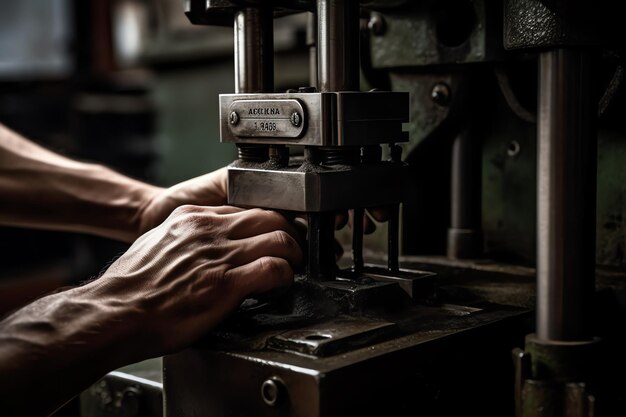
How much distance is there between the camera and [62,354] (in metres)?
0.80

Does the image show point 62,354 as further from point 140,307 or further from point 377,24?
point 377,24

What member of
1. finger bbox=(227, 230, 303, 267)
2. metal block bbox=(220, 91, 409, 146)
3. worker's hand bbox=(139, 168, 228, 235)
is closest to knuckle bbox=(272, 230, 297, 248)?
finger bbox=(227, 230, 303, 267)

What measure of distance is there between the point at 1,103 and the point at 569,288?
3420 millimetres

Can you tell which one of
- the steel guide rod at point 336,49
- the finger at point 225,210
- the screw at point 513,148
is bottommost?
the finger at point 225,210

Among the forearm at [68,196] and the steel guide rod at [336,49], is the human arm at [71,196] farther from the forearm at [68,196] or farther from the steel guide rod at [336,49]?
the steel guide rod at [336,49]

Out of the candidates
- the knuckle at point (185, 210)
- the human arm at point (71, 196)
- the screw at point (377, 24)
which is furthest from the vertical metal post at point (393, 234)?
the human arm at point (71, 196)

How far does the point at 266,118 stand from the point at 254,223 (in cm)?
12

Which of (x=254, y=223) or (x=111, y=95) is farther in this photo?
(x=111, y=95)

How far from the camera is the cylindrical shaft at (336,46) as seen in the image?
0.87 metres

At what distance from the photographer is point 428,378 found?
31.8 inches

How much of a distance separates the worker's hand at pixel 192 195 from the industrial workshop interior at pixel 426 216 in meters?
0.22

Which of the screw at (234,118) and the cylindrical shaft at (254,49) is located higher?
the cylindrical shaft at (254,49)

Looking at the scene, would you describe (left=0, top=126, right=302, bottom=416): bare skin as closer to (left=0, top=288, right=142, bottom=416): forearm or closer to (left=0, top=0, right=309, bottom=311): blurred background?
(left=0, top=288, right=142, bottom=416): forearm

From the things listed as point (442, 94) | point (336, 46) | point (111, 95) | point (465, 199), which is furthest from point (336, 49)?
point (111, 95)
